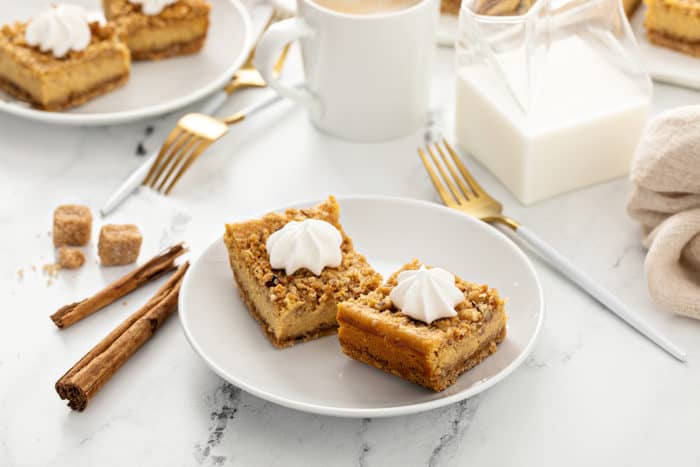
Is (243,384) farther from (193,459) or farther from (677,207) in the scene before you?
(677,207)

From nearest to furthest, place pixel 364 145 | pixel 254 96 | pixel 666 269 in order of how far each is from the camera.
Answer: pixel 666 269, pixel 364 145, pixel 254 96

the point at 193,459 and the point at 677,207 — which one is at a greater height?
the point at 677,207

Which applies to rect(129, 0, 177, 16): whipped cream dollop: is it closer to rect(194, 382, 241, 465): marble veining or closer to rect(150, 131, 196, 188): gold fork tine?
rect(150, 131, 196, 188): gold fork tine

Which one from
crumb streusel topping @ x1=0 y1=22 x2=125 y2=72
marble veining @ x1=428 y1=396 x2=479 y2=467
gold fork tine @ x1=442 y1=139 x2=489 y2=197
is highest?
crumb streusel topping @ x1=0 y1=22 x2=125 y2=72

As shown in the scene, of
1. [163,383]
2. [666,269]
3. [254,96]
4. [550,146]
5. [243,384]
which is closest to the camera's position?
[243,384]

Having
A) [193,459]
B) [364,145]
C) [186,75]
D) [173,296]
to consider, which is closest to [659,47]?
[364,145]

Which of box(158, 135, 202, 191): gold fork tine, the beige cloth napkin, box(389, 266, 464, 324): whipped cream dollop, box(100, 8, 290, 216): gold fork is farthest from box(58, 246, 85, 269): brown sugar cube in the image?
the beige cloth napkin

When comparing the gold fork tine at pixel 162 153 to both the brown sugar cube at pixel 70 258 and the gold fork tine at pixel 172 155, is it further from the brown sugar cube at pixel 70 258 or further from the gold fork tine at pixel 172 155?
the brown sugar cube at pixel 70 258
